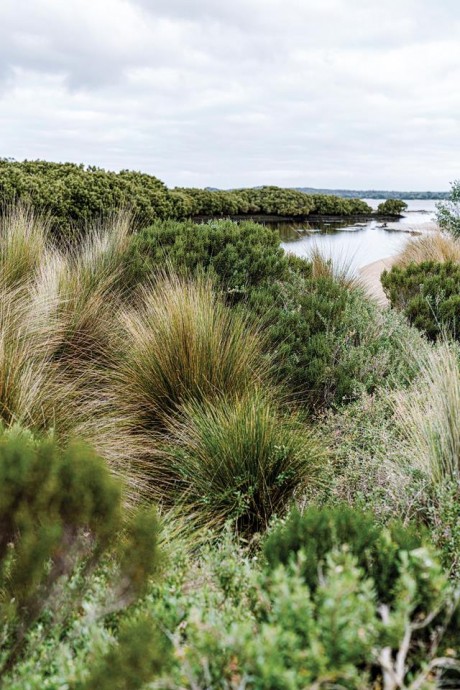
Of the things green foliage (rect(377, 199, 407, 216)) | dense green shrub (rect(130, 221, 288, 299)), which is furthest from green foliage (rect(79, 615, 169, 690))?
green foliage (rect(377, 199, 407, 216))

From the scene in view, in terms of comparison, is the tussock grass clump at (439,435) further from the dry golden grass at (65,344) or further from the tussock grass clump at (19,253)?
the tussock grass clump at (19,253)

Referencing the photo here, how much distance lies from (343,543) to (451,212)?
48.7ft

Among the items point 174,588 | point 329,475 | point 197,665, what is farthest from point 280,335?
point 197,665

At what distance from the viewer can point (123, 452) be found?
11.4 feet

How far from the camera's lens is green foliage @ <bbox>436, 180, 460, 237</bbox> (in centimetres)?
1452

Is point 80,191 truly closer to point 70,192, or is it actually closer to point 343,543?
point 70,192

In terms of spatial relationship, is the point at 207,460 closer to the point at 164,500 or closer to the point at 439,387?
the point at 164,500

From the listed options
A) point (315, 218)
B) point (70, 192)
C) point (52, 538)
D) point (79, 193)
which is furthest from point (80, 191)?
point (315, 218)

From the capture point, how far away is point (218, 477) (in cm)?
332

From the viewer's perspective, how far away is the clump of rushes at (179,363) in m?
4.08

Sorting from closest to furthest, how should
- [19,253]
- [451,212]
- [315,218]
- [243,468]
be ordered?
[243,468], [19,253], [451,212], [315,218]

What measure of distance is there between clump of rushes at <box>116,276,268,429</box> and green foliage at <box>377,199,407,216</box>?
3962cm

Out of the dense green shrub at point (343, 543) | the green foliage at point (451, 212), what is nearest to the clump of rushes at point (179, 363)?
the dense green shrub at point (343, 543)

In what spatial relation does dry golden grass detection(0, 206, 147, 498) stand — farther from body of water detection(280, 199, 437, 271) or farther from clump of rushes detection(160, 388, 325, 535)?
body of water detection(280, 199, 437, 271)
